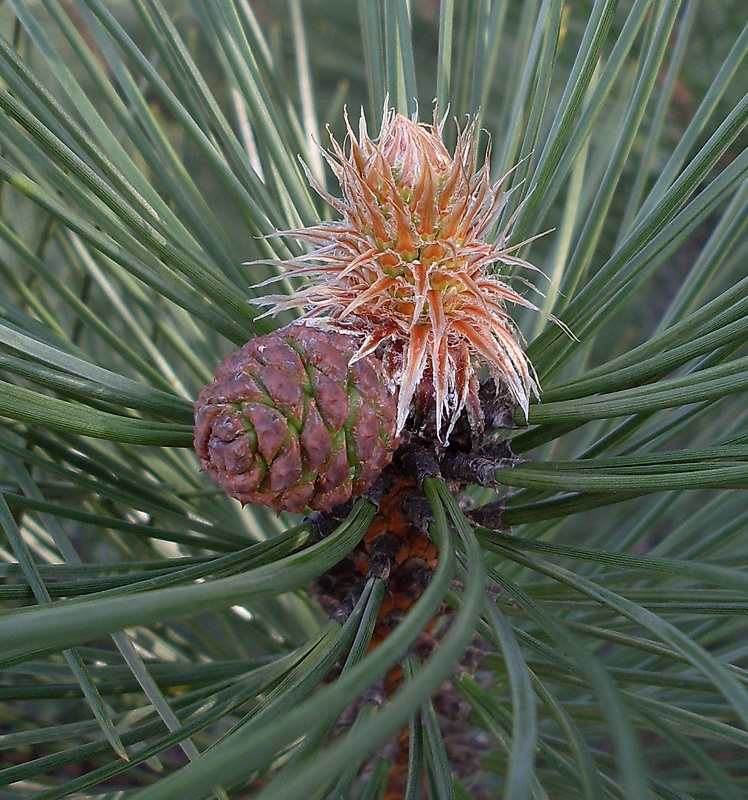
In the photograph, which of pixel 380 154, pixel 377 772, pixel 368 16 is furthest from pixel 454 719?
pixel 368 16

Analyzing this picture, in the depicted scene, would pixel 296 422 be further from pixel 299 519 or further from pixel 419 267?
pixel 299 519

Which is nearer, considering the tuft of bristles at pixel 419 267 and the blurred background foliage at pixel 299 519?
the blurred background foliage at pixel 299 519

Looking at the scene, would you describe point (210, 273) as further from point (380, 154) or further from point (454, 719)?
point (454, 719)

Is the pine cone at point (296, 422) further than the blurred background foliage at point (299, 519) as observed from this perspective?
Yes

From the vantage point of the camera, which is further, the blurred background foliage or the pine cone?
the pine cone
